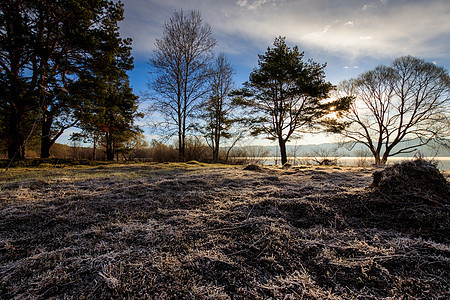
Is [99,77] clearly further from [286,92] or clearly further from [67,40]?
[286,92]

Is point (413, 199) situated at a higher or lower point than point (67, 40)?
lower

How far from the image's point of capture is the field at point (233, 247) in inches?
36.9

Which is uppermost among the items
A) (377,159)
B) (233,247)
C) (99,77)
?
(99,77)

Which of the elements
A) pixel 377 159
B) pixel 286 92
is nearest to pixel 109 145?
pixel 286 92

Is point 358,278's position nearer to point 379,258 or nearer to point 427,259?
point 379,258

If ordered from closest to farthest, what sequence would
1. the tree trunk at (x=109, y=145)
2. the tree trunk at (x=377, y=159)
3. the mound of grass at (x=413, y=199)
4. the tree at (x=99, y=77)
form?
1. the mound of grass at (x=413, y=199)
2. the tree at (x=99, y=77)
3. the tree trunk at (x=377, y=159)
4. the tree trunk at (x=109, y=145)

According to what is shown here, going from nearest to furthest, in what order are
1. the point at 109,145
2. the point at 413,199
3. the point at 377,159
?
the point at 413,199
the point at 109,145
the point at 377,159

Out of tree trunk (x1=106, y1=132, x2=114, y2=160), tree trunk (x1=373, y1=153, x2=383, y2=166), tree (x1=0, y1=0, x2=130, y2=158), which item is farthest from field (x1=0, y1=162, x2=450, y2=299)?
tree trunk (x1=373, y1=153, x2=383, y2=166)

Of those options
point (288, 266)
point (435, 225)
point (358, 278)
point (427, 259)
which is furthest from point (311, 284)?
point (435, 225)

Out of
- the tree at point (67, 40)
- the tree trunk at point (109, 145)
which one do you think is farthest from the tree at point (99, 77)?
the tree trunk at point (109, 145)

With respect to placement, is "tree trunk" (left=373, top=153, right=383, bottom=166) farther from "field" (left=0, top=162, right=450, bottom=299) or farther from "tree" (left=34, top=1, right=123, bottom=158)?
"tree" (left=34, top=1, right=123, bottom=158)

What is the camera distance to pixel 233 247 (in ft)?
4.49

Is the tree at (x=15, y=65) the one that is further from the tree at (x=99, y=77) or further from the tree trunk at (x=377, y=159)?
the tree trunk at (x=377, y=159)

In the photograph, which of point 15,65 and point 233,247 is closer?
point 233,247
